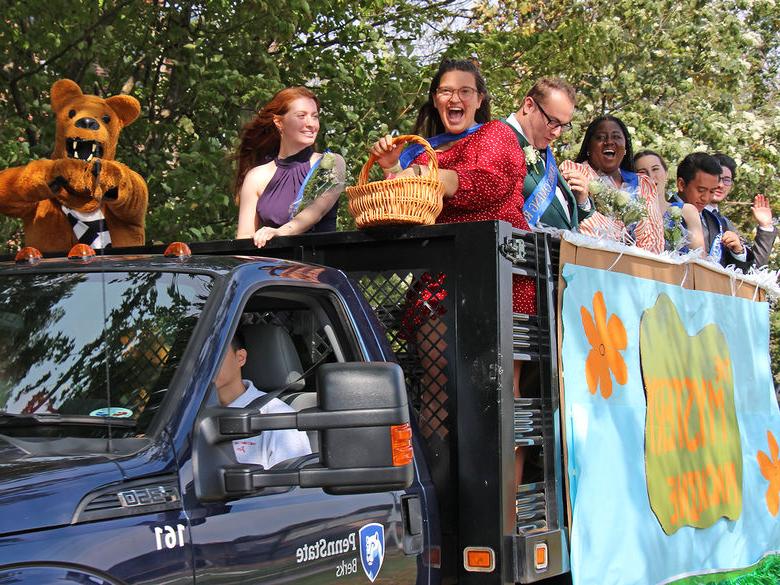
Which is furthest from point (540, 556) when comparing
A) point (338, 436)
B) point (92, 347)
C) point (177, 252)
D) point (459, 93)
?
point (459, 93)

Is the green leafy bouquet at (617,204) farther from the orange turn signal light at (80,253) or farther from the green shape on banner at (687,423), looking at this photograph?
the orange turn signal light at (80,253)

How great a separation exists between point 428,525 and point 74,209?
371 centimetres

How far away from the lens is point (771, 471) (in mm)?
7012

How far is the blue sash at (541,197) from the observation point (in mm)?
5625

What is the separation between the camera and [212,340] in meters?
3.21

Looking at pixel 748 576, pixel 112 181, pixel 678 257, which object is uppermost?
Answer: pixel 112 181

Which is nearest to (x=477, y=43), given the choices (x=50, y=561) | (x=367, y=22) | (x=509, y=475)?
(x=367, y=22)

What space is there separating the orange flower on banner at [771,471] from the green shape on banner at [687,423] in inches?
18.2

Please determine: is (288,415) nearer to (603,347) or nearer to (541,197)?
(603,347)

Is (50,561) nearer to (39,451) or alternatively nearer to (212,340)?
(39,451)

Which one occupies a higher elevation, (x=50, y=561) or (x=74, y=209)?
(x=74, y=209)

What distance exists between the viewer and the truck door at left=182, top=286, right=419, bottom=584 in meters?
2.98

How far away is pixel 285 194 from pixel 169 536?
302 cm

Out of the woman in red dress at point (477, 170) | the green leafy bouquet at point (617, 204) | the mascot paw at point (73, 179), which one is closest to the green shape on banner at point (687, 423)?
the green leafy bouquet at point (617, 204)
